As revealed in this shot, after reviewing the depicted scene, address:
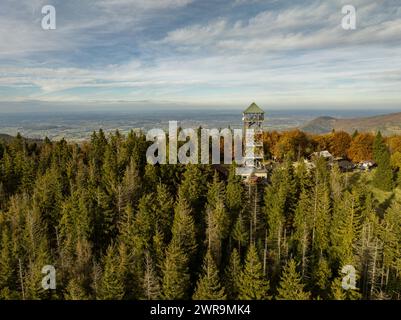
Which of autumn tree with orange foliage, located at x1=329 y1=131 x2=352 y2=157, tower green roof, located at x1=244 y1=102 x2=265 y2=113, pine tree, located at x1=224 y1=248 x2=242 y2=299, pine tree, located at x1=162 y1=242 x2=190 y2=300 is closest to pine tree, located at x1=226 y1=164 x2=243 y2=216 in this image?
pine tree, located at x1=224 y1=248 x2=242 y2=299

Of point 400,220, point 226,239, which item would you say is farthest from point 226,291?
point 400,220

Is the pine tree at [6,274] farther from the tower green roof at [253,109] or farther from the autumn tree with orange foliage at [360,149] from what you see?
the autumn tree with orange foliage at [360,149]

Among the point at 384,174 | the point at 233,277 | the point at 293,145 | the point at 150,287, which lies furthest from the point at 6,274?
the point at 293,145

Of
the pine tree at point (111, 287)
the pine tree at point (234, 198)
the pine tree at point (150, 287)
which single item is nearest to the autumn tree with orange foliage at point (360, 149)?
the pine tree at point (234, 198)

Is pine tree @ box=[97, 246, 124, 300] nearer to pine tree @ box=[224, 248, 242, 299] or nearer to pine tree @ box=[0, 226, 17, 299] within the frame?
pine tree @ box=[224, 248, 242, 299]

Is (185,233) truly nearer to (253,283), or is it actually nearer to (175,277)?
(175,277)
